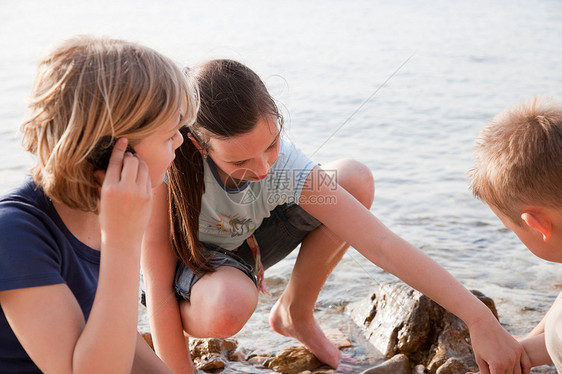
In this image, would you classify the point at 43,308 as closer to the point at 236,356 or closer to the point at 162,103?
the point at 162,103

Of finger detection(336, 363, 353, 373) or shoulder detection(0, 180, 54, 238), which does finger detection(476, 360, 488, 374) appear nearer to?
finger detection(336, 363, 353, 373)

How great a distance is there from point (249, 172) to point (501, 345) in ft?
3.57

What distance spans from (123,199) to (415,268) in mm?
1129

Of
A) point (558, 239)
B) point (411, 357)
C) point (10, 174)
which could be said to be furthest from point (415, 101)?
point (558, 239)

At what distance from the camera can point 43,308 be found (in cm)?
154

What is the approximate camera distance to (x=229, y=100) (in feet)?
7.73

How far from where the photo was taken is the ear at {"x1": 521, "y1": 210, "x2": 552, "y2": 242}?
1.99 meters

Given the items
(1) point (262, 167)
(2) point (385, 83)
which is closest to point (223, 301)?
(1) point (262, 167)

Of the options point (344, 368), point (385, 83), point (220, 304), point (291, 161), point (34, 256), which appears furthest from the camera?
point (385, 83)

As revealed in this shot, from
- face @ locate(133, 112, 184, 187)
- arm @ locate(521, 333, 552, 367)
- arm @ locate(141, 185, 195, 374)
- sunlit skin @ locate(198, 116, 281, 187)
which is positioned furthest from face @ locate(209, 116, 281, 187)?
arm @ locate(521, 333, 552, 367)

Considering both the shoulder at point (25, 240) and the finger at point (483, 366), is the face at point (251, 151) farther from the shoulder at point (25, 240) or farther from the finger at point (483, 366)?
the finger at point (483, 366)

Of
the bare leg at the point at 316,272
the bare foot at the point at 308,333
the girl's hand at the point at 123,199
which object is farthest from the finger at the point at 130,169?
the bare foot at the point at 308,333

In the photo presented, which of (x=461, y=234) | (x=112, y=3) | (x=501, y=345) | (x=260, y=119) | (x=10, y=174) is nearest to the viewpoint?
(x=501, y=345)

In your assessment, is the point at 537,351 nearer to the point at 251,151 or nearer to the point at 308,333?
the point at 308,333
